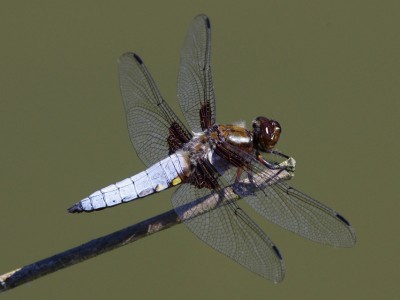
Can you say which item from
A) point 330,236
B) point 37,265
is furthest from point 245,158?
point 37,265

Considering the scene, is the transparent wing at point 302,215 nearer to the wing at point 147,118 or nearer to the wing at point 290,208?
the wing at point 290,208

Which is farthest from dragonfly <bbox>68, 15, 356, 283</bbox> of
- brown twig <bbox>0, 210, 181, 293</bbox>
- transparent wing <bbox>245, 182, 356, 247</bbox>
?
brown twig <bbox>0, 210, 181, 293</bbox>

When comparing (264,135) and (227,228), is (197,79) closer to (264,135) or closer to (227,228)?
(264,135)

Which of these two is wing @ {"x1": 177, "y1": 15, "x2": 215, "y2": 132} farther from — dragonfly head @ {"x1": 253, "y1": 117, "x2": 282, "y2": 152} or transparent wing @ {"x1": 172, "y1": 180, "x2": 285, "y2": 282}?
transparent wing @ {"x1": 172, "y1": 180, "x2": 285, "y2": 282}

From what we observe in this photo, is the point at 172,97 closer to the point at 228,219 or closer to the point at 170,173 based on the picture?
the point at 170,173

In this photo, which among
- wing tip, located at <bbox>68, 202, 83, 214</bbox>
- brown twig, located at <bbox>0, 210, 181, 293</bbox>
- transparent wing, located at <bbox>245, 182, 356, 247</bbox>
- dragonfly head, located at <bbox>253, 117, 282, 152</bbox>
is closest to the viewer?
brown twig, located at <bbox>0, 210, 181, 293</bbox>

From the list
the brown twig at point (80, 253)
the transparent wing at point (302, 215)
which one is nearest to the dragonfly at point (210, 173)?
the transparent wing at point (302, 215)
